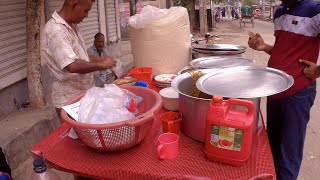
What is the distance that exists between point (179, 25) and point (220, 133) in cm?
142

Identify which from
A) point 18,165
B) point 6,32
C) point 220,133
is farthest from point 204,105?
point 6,32

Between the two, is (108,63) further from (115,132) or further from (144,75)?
(115,132)

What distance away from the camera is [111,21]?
8.73m

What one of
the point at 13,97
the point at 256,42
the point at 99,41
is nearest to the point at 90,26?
the point at 99,41

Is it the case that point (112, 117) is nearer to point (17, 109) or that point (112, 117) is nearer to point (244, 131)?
point (244, 131)

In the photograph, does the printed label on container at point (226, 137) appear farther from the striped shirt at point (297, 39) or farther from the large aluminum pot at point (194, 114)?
the striped shirt at point (297, 39)

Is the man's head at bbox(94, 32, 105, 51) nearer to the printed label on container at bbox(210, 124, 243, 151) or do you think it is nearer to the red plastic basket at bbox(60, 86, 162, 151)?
the red plastic basket at bbox(60, 86, 162, 151)

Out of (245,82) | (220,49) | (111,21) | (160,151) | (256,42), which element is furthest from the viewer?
(111,21)

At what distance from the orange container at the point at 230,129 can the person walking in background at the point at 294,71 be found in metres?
0.83

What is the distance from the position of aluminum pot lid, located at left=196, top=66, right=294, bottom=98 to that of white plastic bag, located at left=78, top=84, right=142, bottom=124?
0.38m

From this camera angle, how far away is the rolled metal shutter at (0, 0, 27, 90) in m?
4.19

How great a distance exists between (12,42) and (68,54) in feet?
10.3

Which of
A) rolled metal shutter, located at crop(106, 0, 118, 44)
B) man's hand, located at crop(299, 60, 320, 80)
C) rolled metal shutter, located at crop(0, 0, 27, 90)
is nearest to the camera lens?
man's hand, located at crop(299, 60, 320, 80)

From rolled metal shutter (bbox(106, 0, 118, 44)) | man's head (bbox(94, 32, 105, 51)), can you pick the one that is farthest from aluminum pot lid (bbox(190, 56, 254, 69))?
rolled metal shutter (bbox(106, 0, 118, 44))
